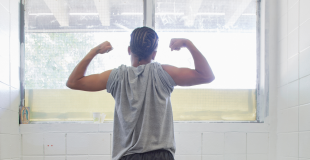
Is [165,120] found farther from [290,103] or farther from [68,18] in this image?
[68,18]

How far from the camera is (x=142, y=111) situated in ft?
3.89

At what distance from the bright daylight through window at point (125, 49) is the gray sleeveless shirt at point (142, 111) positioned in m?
1.16

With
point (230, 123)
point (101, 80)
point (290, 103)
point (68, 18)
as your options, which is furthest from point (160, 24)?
point (101, 80)

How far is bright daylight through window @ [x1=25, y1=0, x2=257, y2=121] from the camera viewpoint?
2352 millimetres

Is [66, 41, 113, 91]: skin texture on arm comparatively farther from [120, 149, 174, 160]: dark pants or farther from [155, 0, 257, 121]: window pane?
[155, 0, 257, 121]: window pane

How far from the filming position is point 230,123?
7.48 ft

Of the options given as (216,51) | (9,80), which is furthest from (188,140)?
(9,80)

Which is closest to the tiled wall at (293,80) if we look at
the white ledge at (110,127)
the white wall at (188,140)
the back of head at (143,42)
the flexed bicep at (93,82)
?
the white wall at (188,140)

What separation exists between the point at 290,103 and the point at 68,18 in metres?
1.79

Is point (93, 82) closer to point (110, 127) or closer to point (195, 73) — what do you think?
point (195, 73)

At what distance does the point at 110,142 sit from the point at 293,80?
1.36m

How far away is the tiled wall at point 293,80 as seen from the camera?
181 cm

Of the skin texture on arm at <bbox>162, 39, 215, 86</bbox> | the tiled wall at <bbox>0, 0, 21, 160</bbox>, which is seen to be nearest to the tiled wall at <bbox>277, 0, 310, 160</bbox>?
the skin texture on arm at <bbox>162, 39, 215, 86</bbox>

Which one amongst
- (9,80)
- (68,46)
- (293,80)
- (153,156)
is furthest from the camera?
(68,46)
